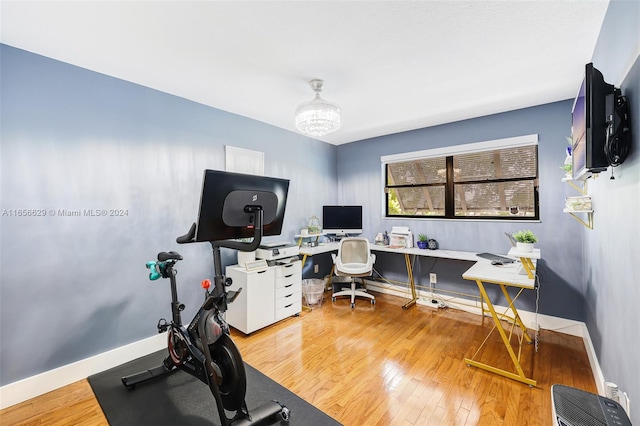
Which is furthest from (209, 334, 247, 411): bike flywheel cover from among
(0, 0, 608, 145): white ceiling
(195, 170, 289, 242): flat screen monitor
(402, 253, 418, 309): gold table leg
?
(402, 253, 418, 309): gold table leg

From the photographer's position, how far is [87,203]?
2.31 metres

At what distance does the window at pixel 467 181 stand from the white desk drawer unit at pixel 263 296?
2.04m

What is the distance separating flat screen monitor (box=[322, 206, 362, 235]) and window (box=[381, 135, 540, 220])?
550mm

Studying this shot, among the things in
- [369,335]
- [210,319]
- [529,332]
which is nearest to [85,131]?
[210,319]

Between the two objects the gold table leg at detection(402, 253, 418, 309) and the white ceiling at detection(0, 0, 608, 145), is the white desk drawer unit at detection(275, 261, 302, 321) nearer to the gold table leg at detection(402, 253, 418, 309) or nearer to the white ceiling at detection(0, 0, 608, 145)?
the gold table leg at detection(402, 253, 418, 309)

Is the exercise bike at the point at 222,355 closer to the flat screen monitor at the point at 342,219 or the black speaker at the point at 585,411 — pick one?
the black speaker at the point at 585,411

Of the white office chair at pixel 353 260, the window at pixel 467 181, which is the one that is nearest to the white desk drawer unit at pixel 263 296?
the white office chair at pixel 353 260

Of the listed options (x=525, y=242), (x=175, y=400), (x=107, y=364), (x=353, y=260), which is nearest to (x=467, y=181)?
(x=525, y=242)

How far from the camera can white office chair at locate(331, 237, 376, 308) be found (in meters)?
3.79

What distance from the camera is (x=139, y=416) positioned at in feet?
5.64

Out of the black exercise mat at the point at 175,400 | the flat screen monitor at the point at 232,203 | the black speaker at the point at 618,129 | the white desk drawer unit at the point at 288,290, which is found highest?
the black speaker at the point at 618,129

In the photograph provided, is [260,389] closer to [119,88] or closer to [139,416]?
[139,416]

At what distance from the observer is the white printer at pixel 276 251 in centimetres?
323

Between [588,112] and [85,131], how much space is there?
340 cm
